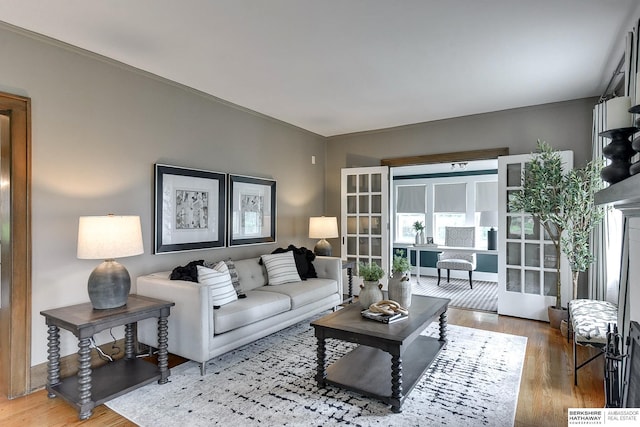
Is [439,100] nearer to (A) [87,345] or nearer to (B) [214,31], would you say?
(B) [214,31]

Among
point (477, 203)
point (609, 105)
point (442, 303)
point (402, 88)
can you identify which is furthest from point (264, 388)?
point (477, 203)

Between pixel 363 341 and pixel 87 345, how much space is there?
1.84 meters

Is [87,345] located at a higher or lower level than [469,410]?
higher

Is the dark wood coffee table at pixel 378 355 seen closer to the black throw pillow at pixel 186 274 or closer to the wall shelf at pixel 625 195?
the black throw pillow at pixel 186 274

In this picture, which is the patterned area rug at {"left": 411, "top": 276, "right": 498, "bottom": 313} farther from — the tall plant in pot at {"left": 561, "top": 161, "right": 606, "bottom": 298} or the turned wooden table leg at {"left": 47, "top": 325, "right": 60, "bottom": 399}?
the turned wooden table leg at {"left": 47, "top": 325, "right": 60, "bottom": 399}

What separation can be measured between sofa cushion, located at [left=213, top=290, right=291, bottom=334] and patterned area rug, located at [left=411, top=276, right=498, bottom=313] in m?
2.97

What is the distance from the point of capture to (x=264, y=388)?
8.46ft

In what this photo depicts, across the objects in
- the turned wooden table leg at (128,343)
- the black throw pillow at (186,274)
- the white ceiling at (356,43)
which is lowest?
the turned wooden table leg at (128,343)

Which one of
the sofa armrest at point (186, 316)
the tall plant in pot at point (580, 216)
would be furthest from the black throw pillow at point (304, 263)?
the tall plant in pot at point (580, 216)

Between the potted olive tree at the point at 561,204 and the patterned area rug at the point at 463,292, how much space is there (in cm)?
120

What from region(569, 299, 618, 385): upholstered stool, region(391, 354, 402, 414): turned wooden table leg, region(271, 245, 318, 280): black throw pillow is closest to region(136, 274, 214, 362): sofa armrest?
region(391, 354, 402, 414): turned wooden table leg

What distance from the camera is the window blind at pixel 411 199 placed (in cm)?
816

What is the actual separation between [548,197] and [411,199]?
442cm

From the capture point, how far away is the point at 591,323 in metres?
2.69
